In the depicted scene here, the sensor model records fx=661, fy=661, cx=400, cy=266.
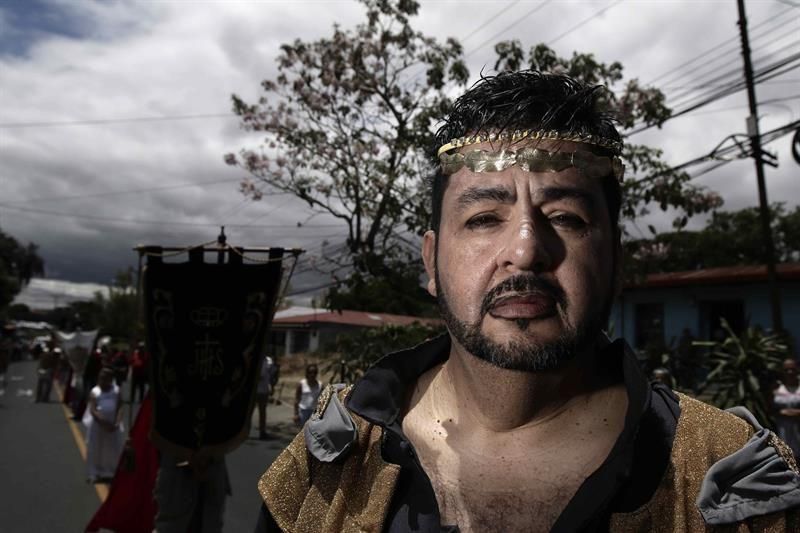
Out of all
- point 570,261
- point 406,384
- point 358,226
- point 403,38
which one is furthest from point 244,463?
point 570,261

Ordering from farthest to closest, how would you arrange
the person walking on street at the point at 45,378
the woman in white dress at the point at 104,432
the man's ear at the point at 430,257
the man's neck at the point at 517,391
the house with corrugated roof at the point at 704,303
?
1. the person walking on street at the point at 45,378
2. the house with corrugated roof at the point at 704,303
3. the woman in white dress at the point at 104,432
4. the man's ear at the point at 430,257
5. the man's neck at the point at 517,391

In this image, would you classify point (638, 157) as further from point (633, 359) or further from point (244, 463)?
point (633, 359)

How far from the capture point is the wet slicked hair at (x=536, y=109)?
1.41 metres

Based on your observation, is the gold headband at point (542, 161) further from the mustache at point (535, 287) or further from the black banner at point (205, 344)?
the black banner at point (205, 344)

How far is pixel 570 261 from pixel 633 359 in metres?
0.32

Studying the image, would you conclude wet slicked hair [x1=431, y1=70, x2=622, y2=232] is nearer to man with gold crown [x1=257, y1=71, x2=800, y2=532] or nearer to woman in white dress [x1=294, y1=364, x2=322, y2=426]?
man with gold crown [x1=257, y1=71, x2=800, y2=532]

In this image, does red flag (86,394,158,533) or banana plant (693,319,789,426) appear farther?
banana plant (693,319,789,426)

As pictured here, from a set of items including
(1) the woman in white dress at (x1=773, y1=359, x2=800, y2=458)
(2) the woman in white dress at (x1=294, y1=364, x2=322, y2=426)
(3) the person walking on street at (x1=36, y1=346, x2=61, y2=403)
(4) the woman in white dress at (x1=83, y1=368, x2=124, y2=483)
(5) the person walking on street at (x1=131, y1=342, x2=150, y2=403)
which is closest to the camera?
(1) the woman in white dress at (x1=773, y1=359, x2=800, y2=458)

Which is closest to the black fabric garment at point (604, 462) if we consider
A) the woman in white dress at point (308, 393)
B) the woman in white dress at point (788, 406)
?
the woman in white dress at point (788, 406)

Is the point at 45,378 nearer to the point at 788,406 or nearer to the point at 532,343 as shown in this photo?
the point at 788,406

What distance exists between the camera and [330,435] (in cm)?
144

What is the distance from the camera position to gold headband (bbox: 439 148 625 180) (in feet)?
4.48

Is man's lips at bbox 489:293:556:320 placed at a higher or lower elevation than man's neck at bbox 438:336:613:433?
higher

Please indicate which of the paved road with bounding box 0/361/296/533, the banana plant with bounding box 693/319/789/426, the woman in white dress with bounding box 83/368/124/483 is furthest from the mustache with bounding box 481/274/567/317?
the woman in white dress with bounding box 83/368/124/483
